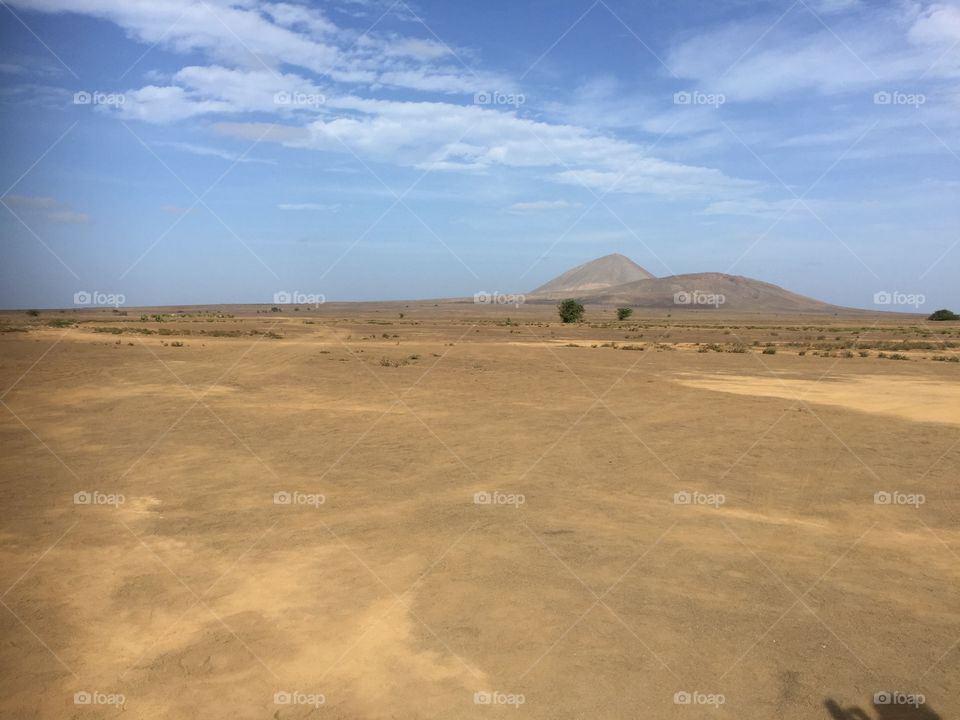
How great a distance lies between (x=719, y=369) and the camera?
28.6 metres

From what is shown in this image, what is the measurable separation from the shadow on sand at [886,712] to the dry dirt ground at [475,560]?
2 cm

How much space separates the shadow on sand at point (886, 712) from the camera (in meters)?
5.30

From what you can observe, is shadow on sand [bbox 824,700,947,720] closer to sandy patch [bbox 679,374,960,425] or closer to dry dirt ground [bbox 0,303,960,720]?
dry dirt ground [bbox 0,303,960,720]

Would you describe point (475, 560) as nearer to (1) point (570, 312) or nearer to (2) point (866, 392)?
(2) point (866, 392)

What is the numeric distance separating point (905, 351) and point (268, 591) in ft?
146

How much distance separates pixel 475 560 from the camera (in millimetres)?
8172

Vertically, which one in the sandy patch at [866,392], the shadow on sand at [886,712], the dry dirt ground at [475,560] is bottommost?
the shadow on sand at [886,712]

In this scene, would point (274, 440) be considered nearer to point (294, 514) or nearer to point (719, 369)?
point (294, 514)

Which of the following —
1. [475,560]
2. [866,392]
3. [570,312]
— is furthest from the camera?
[570,312]

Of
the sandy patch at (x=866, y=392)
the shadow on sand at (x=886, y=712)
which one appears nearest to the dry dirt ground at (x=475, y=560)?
the shadow on sand at (x=886, y=712)

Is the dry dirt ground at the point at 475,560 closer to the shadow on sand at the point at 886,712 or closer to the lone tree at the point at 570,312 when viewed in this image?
the shadow on sand at the point at 886,712

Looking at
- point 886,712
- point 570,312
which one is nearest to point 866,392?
point 886,712

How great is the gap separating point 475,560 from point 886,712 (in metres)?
4.58

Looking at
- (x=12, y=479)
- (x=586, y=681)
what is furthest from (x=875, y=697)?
(x=12, y=479)
